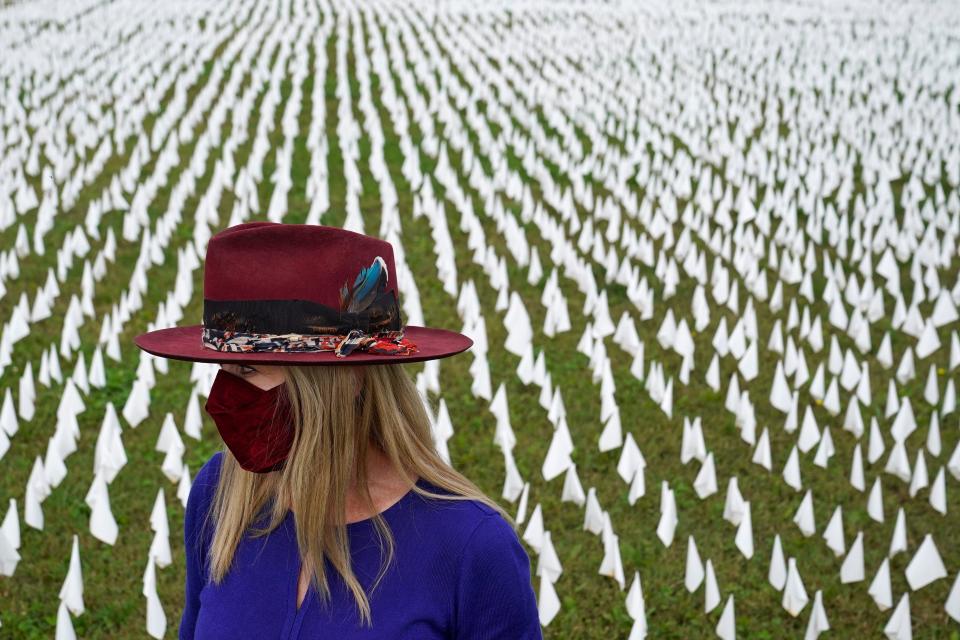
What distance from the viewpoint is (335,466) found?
5.45 ft

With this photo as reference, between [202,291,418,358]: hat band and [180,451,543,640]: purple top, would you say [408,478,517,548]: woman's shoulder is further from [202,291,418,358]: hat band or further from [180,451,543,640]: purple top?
[202,291,418,358]: hat band

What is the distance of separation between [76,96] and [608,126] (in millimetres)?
7628

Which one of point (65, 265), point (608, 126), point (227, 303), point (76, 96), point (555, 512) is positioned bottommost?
point (555, 512)

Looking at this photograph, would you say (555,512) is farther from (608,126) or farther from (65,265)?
(608,126)

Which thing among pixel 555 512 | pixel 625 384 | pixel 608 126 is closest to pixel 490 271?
pixel 625 384

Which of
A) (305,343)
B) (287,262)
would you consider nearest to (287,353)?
(305,343)

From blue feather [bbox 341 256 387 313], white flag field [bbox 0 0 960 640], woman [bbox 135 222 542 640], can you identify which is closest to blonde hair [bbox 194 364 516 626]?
woman [bbox 135 222 542 640]

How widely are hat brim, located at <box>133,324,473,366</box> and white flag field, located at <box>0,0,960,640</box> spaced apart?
0.30 metres

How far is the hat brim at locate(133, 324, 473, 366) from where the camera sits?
5.20 feet

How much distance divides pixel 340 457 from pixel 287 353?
22cm

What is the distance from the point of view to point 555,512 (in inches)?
185

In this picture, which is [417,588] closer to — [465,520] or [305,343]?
[465,520]

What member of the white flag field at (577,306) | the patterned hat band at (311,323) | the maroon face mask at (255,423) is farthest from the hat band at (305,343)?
the white flag field at (577,306)

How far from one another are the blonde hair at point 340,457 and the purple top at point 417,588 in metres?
0.02
